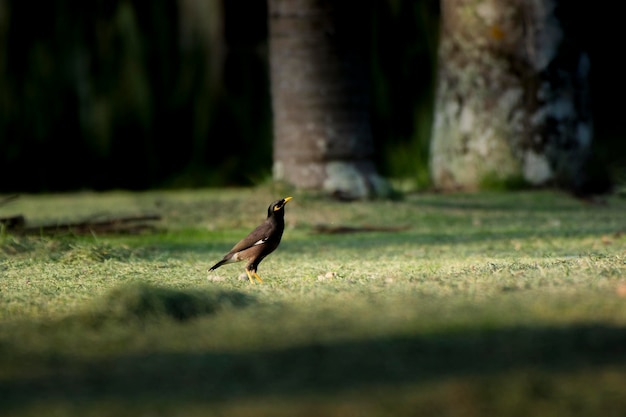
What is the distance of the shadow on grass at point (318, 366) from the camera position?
7.05ft

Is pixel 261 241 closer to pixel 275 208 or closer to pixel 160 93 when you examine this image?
pixel 275 208

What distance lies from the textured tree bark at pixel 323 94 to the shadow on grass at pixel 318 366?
4.42 meters

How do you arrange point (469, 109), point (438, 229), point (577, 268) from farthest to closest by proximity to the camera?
point (469, 109) → point (438, 229) → point (577, 268)

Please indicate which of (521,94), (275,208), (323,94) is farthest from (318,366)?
(521,94)

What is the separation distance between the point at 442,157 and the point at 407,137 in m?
1.04

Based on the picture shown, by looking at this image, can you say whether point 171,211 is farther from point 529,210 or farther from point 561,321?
point 561,321

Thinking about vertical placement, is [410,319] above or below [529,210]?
above

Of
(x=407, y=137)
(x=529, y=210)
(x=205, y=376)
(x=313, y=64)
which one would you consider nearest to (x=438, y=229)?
(x=529, y=210)

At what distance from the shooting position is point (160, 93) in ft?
28.1

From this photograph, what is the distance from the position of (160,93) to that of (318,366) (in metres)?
6.48

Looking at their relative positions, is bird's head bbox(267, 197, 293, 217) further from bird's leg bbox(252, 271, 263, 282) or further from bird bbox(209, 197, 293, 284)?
bird's leg bbox(252, 271, 263, 282)

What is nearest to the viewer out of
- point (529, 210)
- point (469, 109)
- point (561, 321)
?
point (561, 321)

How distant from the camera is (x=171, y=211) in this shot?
665 cm

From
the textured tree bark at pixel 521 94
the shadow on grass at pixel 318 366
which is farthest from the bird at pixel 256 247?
the textured tree bark at pixel 521 94
